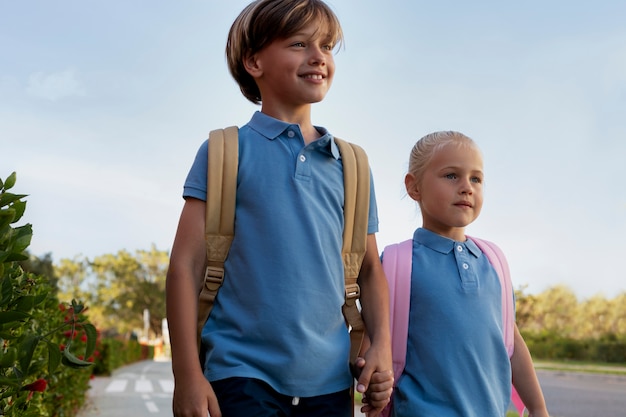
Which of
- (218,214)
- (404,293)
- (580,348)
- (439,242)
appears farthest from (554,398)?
(580,348)

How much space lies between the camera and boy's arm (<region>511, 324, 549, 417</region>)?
8.86 feet

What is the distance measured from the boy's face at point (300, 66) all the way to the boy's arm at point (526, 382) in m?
1.17

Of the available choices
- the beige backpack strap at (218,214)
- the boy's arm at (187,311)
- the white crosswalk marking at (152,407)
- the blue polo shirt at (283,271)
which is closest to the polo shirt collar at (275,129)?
the blue polo shirt at (283,271)

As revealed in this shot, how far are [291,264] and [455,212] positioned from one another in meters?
0.78

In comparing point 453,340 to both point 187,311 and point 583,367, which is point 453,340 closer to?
point 187,311

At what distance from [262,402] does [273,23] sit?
1038mm

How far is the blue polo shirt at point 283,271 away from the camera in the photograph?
1.98 m

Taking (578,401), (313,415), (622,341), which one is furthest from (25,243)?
(622,341)

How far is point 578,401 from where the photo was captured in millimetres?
14664

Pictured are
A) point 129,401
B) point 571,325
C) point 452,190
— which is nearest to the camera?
point 452,190

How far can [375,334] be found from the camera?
216 centimetres

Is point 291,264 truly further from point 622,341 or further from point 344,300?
point 622,341

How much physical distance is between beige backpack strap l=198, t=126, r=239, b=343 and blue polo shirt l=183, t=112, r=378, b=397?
0.02 metres

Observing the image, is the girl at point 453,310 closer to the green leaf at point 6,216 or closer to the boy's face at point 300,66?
the boy's face at point 300,66
